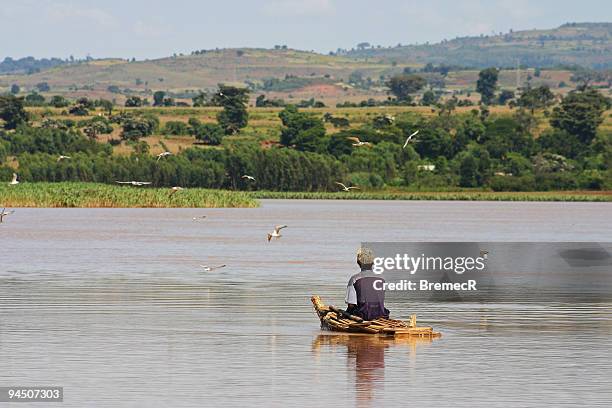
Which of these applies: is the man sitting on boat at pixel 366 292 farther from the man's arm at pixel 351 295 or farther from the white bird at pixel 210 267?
the white bird at pixel 210 267

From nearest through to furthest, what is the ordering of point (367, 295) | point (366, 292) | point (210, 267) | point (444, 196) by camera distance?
point (366, 292), point (367, 295), point (210, 267), point (444, 196)

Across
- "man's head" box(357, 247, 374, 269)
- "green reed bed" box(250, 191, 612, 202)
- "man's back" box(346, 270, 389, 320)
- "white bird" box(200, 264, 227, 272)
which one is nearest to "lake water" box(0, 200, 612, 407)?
"white bird" box(200, 264, 227, 272)

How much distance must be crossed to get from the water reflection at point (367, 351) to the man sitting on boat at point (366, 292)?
55cm

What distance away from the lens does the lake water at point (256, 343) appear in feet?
79.7

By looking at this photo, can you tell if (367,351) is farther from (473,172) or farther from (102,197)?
(473,172)

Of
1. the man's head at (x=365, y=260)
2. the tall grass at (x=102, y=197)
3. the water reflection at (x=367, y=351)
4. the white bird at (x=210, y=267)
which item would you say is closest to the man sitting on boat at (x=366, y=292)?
the man's head at (x=365, y=260)

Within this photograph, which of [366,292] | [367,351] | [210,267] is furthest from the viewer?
[210,267]

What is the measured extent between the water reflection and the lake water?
5 centimetres

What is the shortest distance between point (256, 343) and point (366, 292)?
8.20 feet

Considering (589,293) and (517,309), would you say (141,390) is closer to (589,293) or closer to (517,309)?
(517,309)

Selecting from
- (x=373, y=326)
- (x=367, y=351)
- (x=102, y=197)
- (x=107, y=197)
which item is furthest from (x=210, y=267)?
(x=107, y=197)

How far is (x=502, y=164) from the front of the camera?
652ft

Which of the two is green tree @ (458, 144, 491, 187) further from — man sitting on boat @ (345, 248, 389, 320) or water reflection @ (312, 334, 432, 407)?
man sitting on boat @ (345, 248, 389, 320)

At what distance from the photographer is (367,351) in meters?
29.2
